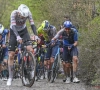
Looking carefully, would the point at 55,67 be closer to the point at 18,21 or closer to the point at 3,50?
the point at 18,21

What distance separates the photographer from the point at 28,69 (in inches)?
388

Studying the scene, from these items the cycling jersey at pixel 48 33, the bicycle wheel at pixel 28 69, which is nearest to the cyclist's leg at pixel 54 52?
the cycling jersey at pixel 48 33

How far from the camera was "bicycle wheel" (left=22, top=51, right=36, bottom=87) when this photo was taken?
9.57 m

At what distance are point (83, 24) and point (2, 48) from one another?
11.1ft

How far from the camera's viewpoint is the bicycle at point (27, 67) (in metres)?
9.57

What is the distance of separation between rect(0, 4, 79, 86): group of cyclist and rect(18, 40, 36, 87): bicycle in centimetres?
21

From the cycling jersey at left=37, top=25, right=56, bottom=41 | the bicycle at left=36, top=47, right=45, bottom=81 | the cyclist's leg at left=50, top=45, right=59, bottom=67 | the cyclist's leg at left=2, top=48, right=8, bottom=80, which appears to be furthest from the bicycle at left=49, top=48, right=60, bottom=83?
the cyclist's leg at left=2, top=48, right=8, bottom=80

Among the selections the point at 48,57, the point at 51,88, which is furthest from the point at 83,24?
the point at 51,88

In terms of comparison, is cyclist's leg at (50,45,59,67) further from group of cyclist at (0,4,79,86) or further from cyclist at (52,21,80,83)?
cyclist at (52,21,80,83)

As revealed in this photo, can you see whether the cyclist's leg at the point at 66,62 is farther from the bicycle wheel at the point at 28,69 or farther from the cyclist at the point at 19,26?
the bicycle wheel at the point at 28,69

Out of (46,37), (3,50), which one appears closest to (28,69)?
(46,37)

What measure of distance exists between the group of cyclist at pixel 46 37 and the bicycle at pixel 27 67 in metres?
0.21

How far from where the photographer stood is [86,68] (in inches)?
449

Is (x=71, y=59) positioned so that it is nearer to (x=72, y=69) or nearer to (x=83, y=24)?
(x=72, y=69)
